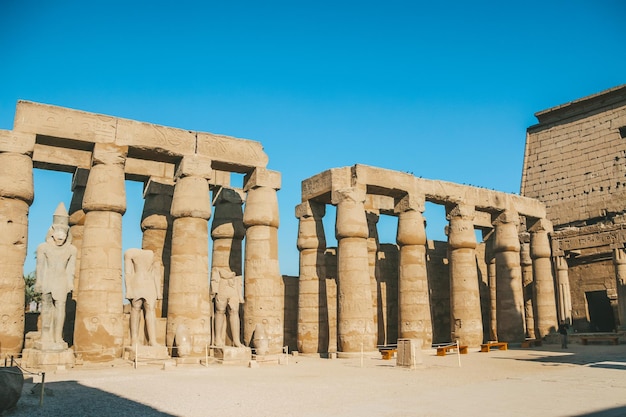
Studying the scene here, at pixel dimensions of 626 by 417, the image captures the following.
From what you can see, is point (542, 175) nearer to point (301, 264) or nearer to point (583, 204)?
point (583, 204)

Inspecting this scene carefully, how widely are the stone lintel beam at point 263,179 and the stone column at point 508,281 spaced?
1107 cm

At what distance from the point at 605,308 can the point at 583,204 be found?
5.65m

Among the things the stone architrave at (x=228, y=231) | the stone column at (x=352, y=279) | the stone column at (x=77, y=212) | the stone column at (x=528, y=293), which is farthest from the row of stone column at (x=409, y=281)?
the stone column at (x=77, y=212)

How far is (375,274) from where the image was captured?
22406 mm

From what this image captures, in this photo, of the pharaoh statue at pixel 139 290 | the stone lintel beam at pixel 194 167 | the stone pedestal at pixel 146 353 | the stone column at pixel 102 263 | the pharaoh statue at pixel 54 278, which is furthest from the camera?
the stone lintel beam at pixel 194 167

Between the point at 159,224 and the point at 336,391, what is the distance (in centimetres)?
1257

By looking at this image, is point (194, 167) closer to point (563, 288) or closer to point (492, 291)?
point (492, 291)

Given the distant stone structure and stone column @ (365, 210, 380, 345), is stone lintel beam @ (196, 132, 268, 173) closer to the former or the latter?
stone column @ (365, 210, 380, 345)

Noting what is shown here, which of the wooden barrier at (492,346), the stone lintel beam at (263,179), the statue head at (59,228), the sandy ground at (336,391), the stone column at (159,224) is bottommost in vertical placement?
the sandy ground at (336,391)

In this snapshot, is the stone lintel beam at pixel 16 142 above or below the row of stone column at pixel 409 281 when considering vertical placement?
above

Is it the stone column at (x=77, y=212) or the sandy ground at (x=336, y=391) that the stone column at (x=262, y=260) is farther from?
the stone column at (x=77, y=212)

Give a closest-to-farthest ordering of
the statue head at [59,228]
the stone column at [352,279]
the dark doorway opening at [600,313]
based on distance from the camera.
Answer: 1. the statue head at [59,228]
2. the stone column at [352,279]
3. the dark doorway opening at [600,313]

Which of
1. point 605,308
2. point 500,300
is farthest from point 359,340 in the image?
point 605,308

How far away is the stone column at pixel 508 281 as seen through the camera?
2342 cm
